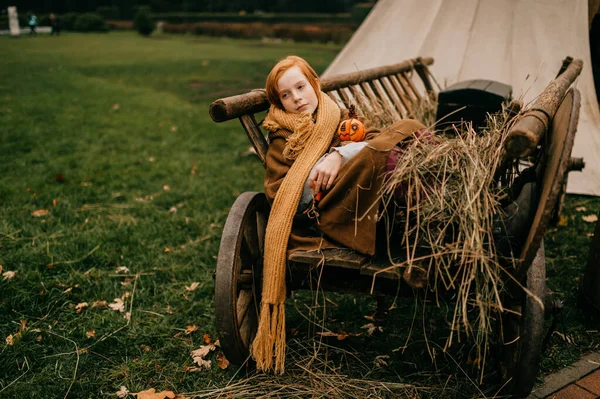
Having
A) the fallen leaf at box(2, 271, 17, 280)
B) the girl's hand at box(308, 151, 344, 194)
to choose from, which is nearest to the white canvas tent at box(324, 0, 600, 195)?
the girl's hand at box(308, 151, 344, 194)

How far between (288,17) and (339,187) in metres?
38.2

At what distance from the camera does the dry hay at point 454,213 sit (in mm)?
1928

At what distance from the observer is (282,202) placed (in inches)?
94.6

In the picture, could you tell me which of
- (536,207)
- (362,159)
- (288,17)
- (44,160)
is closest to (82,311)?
→ (362,159)

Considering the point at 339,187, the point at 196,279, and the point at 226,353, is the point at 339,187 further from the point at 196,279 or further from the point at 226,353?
the point at 196,279

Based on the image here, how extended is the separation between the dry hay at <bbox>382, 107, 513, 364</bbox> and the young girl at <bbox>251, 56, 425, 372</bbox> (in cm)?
13

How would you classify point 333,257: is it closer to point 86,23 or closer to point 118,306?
point 118,306

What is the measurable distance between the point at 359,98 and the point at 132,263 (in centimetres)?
213

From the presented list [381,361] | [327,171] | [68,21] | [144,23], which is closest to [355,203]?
[327,171]

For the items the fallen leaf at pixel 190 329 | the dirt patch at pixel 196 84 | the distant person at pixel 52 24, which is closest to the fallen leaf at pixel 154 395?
the fallen leaf at pixel 190 329

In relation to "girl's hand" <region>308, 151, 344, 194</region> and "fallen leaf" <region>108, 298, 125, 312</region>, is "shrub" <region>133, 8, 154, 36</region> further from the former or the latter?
"girl's hand" <region>308, 151, 344, 194</region>

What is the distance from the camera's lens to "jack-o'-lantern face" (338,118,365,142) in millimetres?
2568


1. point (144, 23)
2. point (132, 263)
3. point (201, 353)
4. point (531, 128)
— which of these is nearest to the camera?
point (531, 128)

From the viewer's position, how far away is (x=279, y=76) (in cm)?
256
